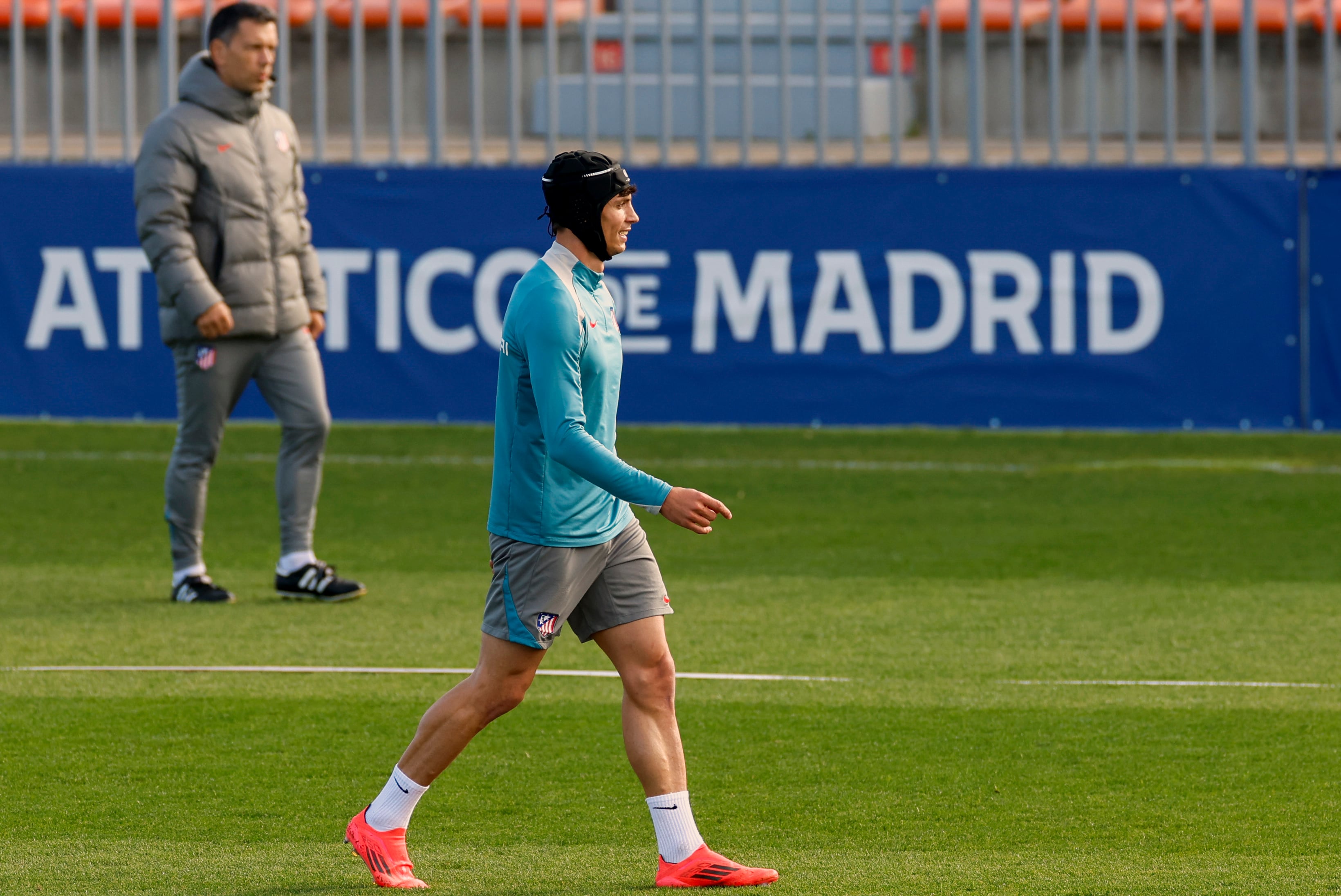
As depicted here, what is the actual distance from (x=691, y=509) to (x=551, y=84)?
32.6ft

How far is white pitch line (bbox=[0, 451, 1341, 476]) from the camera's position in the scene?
11.5 metres

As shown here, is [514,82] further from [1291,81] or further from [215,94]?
[215,94]

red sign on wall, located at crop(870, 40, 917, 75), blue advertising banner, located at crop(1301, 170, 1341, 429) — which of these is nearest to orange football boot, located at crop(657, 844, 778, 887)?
blue advertising banner, located at crop(1301, 170, 1341, 429)

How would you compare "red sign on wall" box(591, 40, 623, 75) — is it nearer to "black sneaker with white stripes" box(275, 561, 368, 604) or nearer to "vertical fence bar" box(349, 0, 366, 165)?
"vertical fence bar" box(349, 0, 366, 165)

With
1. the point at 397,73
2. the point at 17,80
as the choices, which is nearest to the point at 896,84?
the point at 397,73

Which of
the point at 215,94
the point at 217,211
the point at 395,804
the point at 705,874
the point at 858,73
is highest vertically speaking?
the point at 858,73

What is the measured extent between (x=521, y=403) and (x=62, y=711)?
7.55 ft

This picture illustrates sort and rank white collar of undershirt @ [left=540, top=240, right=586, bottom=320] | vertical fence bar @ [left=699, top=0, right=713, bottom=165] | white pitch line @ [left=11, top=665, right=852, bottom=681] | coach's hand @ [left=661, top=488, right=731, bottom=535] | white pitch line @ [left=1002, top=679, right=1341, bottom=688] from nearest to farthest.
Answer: coach's hand @ [left=661, top=488, right=731, bottom=535] → white collar of undershirt @ [left=540, top=240, right=586, bottom=320] → white pitch line @ [left=1002, top=679, right=1341, bottom=688] → white pitch line @ [left=11, top=665, right=852, bottom=681] → vertical fence bar @ [left=699, top=0, right=713, bottom=165]

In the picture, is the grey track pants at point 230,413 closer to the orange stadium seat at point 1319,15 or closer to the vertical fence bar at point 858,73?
the vertical fence bar at point 858,73

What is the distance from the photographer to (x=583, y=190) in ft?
13.4

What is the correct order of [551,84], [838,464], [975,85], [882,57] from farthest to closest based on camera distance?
[882,57]
[551,84]
[975,85]
[838,464]

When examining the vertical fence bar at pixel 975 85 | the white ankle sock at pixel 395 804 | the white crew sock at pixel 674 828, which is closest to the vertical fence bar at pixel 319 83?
the vertical fence bar at pixel 975 85

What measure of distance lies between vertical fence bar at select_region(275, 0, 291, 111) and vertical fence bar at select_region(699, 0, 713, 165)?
2.03m

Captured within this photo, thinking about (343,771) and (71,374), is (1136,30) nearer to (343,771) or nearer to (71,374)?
(71,374)
